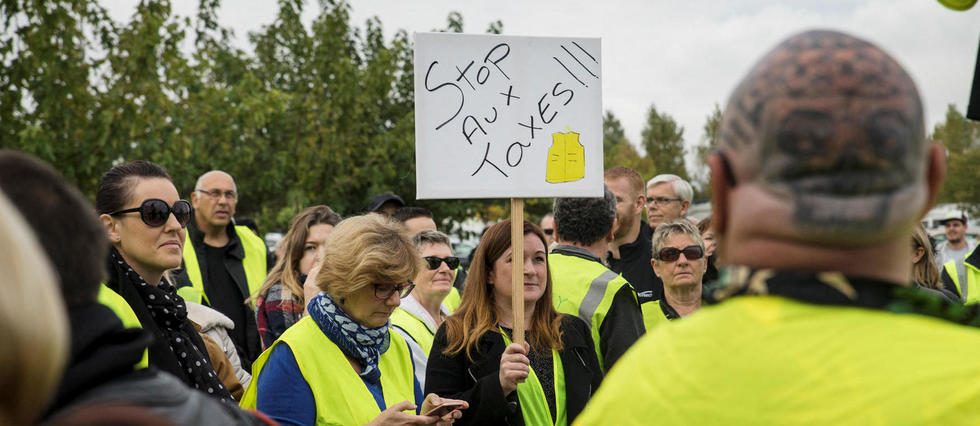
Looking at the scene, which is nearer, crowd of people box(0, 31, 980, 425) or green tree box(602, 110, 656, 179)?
crowd of people box(0, 31, 980, 425)

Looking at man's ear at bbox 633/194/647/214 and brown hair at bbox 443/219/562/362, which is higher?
man's ear at bbox 633/194/647/214

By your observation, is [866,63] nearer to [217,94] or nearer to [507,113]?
[507,113]

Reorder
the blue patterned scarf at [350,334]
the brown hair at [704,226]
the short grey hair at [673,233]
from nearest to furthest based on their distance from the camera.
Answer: the blue patterned scarf at [350,334] < the short grey hair at [673,233] < the brown hair at [704,226]

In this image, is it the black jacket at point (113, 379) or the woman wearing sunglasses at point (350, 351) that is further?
the woman wearing sunglasses at point (350, 351)

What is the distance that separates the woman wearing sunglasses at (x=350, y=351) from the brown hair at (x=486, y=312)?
0.95 feet

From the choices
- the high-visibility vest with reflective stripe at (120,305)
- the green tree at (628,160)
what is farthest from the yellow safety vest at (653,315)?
the green tree at (628,160)

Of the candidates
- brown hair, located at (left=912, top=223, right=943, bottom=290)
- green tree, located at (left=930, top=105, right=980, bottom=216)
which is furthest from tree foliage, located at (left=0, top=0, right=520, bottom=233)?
green tree, located at (left=930, top=105, right=980, bottom=216)

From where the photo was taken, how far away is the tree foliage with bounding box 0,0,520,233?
30.9ft

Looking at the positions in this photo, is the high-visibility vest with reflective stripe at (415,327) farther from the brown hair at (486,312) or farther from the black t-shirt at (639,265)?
the black t-shirt at (639,265)

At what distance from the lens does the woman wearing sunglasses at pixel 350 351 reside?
11.7 ft

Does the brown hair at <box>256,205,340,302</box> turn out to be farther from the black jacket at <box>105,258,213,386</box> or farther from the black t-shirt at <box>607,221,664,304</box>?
the black jacket at <box>105,258,213,386</box>

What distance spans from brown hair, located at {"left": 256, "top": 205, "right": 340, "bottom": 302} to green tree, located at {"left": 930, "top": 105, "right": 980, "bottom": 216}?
1685 inches

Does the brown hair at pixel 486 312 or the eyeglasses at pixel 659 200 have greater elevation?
the eyeglasses at pixel 659 200

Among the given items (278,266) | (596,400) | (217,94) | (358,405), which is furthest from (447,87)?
(217,94)
